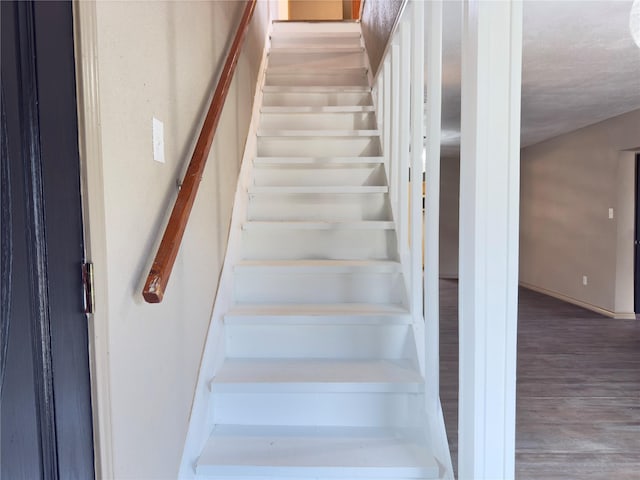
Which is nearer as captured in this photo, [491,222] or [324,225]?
[491,222]

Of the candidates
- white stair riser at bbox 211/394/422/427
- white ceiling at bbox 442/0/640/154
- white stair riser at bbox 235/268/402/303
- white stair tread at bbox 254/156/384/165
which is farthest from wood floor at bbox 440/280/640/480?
white ceiling at bbox 442/0/640/154

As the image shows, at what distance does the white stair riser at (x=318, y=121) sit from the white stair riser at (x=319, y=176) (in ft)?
1.87

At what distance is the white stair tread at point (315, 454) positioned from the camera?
125cm

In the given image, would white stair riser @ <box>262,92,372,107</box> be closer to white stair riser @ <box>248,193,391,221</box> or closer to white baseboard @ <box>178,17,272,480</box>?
white baseboard @ <box>178,17,272,480</box>

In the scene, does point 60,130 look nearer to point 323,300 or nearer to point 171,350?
point 171,350

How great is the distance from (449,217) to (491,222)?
6.40 meters

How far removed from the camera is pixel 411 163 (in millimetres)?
1976

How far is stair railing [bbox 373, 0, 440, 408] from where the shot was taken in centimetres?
138

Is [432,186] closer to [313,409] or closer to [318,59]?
[313,409]

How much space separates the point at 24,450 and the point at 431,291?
1163 mm

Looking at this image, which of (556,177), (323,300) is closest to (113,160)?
(323,300)

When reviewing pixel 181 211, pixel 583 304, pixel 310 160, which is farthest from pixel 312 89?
pixel 583 304

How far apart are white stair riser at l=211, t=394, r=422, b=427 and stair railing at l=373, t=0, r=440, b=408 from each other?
165 mm

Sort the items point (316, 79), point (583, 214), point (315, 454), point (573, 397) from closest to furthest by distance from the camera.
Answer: point (315, 454)
point (573, 397)
point (316, 79)
point (583, 214)
